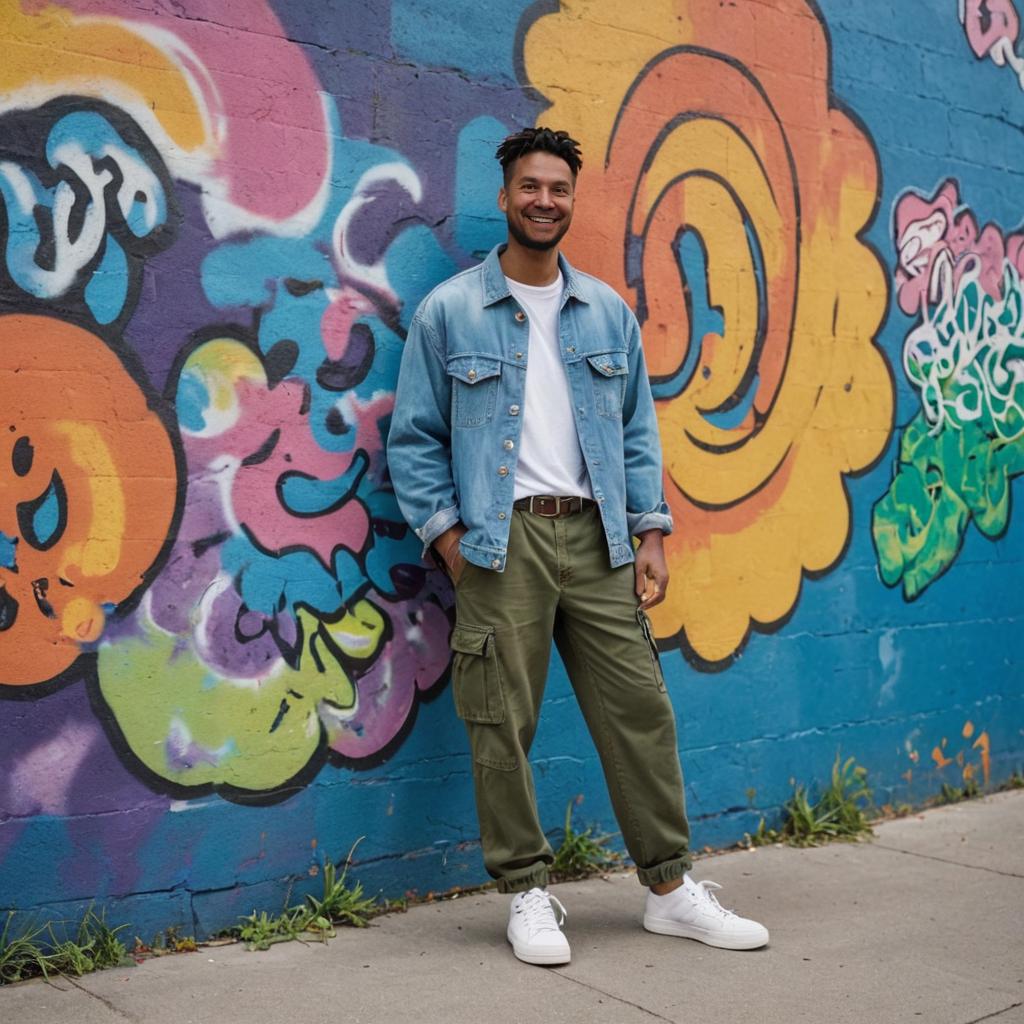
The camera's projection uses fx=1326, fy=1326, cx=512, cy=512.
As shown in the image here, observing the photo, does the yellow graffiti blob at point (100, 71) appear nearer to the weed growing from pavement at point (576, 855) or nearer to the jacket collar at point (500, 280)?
the jacket collar at point (500, 280)

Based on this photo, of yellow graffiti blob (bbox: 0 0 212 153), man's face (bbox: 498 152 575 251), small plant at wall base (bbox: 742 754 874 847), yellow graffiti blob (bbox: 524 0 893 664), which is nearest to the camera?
yellow graffiti blob (bbox: 0 0 212 153)

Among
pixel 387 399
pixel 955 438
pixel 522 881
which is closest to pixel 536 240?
pixel 387 399

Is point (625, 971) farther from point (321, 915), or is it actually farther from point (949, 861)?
point (949, 861)

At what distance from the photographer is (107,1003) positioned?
125 inches

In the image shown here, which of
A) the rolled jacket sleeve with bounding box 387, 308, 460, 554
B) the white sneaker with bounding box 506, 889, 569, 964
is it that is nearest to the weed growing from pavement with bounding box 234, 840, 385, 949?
the white sneaker with bounding box 506, 889, 569, 964

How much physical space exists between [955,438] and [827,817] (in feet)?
5.68

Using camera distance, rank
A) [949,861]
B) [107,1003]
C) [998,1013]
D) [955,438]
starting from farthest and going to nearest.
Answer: [955,438] → [949,861] → [998,1013] → [107,1003]

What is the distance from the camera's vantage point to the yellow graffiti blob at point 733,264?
14.7 ft

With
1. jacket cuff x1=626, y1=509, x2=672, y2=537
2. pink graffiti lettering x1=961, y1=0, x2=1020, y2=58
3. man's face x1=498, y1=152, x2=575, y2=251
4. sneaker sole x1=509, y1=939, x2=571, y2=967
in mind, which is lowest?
sneaker sole x1=509, y1=939, x2=571, y2=967

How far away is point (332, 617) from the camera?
12.7 ft

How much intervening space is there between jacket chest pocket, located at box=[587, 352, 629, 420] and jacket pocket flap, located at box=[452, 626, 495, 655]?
72cm

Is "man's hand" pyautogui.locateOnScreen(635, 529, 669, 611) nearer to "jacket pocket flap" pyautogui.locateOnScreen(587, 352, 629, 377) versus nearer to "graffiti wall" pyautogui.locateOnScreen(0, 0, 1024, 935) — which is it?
"jacket pocket flap" pyautogui.locateOnScreen(587, 352, 629, 377)

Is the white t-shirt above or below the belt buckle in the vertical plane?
above

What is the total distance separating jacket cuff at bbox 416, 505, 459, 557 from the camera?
3711 mm
